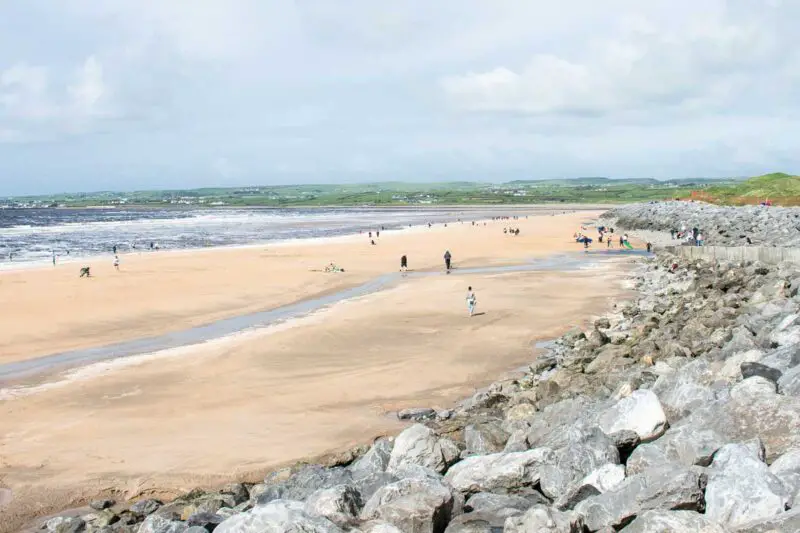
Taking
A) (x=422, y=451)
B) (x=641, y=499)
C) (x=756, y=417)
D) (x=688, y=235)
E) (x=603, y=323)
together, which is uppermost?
(x=756, y=417)

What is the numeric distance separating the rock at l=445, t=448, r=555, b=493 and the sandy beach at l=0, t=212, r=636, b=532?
169 inches

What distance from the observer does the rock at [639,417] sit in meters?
8.46

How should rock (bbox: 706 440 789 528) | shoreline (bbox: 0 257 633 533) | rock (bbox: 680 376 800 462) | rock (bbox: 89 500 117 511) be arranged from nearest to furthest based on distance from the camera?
rock (bbox: 706 440 789 528), rock (bbox: 680 376 800 462), rock (bbox: 89 500 117 511), shoreline (bbox: 0 257 633 533)

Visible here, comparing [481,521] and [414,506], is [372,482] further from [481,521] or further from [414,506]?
[481,521]

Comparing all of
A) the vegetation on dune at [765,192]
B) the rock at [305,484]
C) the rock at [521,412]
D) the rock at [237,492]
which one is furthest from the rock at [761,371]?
the vegetation on dune at [765,192]

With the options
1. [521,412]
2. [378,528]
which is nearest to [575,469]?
[378,528]

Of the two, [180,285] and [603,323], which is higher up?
[603,323]

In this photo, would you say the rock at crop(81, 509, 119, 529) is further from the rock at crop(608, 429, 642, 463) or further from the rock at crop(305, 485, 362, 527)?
the rock at crop(608, 429, 642, 463)

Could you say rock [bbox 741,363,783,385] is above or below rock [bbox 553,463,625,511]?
above

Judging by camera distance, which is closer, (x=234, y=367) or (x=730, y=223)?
(x=234, y=367)

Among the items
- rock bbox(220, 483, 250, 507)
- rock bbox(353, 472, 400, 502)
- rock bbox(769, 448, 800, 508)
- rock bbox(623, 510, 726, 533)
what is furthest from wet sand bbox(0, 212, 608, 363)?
rock bbox(769, 448, 800, 508)

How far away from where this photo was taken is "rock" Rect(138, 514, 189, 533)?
763cm

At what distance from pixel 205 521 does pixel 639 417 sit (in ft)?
17.8

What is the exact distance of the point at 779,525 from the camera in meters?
5.57
